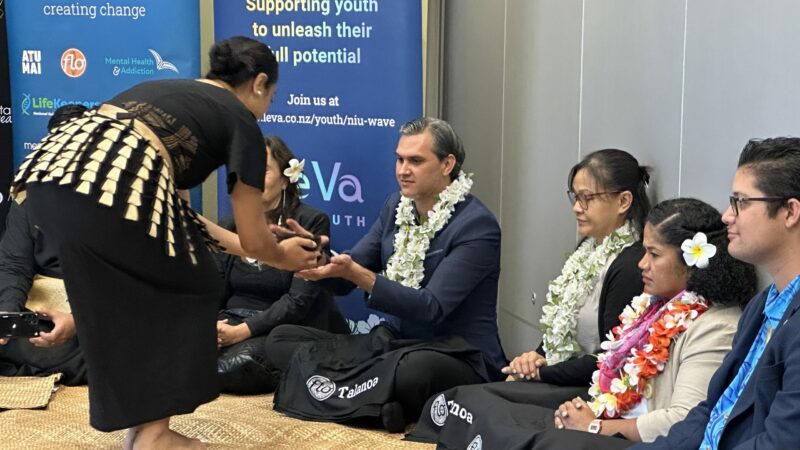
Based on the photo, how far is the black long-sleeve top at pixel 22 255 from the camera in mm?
4668

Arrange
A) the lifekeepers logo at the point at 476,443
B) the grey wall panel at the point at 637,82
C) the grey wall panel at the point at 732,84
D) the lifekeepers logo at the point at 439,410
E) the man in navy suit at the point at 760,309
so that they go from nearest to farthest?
the man in navy suit at the point at 760,309, the grey wall panel at the point at 732,84, the lifekeepers logo at the point at 476,443, the grey wall panel at the point at 637,82, the lifekeepers logo at the point at 439,410

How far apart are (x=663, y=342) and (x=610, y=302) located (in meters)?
0.50

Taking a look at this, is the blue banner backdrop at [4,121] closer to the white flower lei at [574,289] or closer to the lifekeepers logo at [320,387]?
the lifekeepers logo at [320,387]

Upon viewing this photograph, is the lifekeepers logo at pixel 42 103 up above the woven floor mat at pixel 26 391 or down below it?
above

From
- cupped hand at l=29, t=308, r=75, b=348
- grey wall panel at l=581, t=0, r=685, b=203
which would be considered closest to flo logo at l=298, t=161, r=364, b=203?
grey wall panel at l=581, t=0, r=685, b=203

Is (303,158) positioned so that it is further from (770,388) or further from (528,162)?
(770,388)

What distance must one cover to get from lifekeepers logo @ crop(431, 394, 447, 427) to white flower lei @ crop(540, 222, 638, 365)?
37 centimetres

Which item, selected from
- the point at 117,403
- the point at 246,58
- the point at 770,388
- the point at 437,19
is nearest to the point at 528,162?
the point at 437,19

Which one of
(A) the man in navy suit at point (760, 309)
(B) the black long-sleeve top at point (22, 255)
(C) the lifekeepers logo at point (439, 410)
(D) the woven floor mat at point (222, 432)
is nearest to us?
(A) the man in navy suit at point (760, 309)

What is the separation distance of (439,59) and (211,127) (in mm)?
3583

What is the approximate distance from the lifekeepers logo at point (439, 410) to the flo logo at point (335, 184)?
2101 mm

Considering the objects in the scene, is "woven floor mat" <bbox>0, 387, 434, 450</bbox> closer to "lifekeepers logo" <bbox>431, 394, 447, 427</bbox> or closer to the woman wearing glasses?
"lifekeepers logo" <bbox>431, 394, 447, 427</bbox>

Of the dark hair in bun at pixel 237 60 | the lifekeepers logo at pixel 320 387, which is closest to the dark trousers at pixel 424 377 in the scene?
the lifekeepers logo at pixel 320 387

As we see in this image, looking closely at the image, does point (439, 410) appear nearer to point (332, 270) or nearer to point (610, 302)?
point (332, 270)
